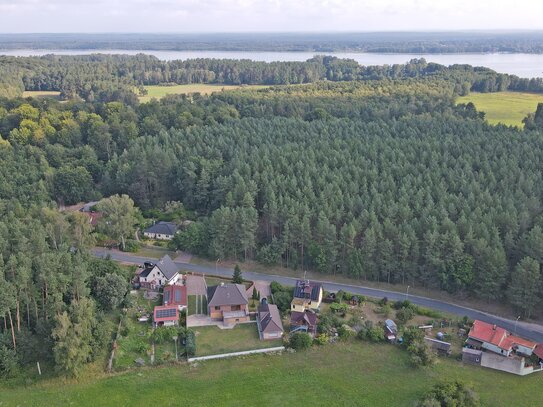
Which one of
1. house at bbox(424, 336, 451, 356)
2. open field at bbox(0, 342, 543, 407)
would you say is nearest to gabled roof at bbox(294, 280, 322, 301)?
open field at bbox(0, 342, 543, 407)

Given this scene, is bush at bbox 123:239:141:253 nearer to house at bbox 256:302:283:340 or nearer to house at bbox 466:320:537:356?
house at bbox 256:302:283:340

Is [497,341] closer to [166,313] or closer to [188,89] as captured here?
[166,313]

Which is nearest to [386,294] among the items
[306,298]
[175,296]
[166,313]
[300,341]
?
[306,298]

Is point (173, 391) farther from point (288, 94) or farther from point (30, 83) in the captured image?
point (30, 83)

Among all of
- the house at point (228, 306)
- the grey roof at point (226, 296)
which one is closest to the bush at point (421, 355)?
the house at point (228, 306)

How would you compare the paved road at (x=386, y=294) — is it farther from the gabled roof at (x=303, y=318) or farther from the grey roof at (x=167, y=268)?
the gabled roof at (x=303, y=318)

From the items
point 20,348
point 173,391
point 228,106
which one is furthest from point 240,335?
point 228,106
